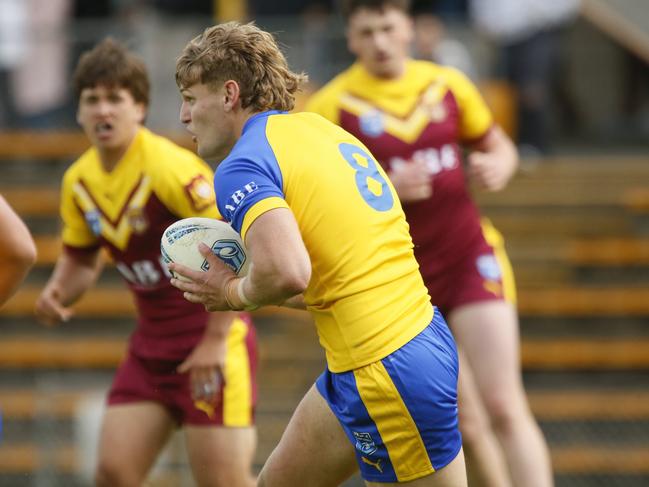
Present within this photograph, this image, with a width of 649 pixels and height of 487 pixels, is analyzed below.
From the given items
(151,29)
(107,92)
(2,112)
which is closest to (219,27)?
(107,92)

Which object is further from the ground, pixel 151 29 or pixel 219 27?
pixel 219 27

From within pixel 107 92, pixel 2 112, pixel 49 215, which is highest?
pixel 107 92

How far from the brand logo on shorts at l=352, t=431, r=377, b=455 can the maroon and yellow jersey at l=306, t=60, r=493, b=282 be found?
2042 millimetres

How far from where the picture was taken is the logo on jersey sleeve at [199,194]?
17.1 feet

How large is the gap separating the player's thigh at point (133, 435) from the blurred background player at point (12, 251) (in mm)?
1437

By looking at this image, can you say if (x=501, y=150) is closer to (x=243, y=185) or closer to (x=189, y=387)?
(x=189, y=387)

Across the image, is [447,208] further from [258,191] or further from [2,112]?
[2,112]

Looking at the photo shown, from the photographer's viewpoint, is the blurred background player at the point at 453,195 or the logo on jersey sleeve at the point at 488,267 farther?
the logo on jersey sleeve at the point at 488,267

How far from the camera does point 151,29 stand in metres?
10.8

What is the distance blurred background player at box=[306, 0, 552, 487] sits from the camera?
5977 millimetres

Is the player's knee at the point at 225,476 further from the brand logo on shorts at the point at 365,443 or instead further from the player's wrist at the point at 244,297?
the player's wrist at the point at 244,297

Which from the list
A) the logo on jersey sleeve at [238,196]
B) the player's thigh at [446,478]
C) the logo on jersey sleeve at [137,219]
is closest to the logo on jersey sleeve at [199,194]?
the logo on jersey sleeve at [137,219]

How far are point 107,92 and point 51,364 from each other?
5.58 m

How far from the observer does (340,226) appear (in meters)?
4.08
